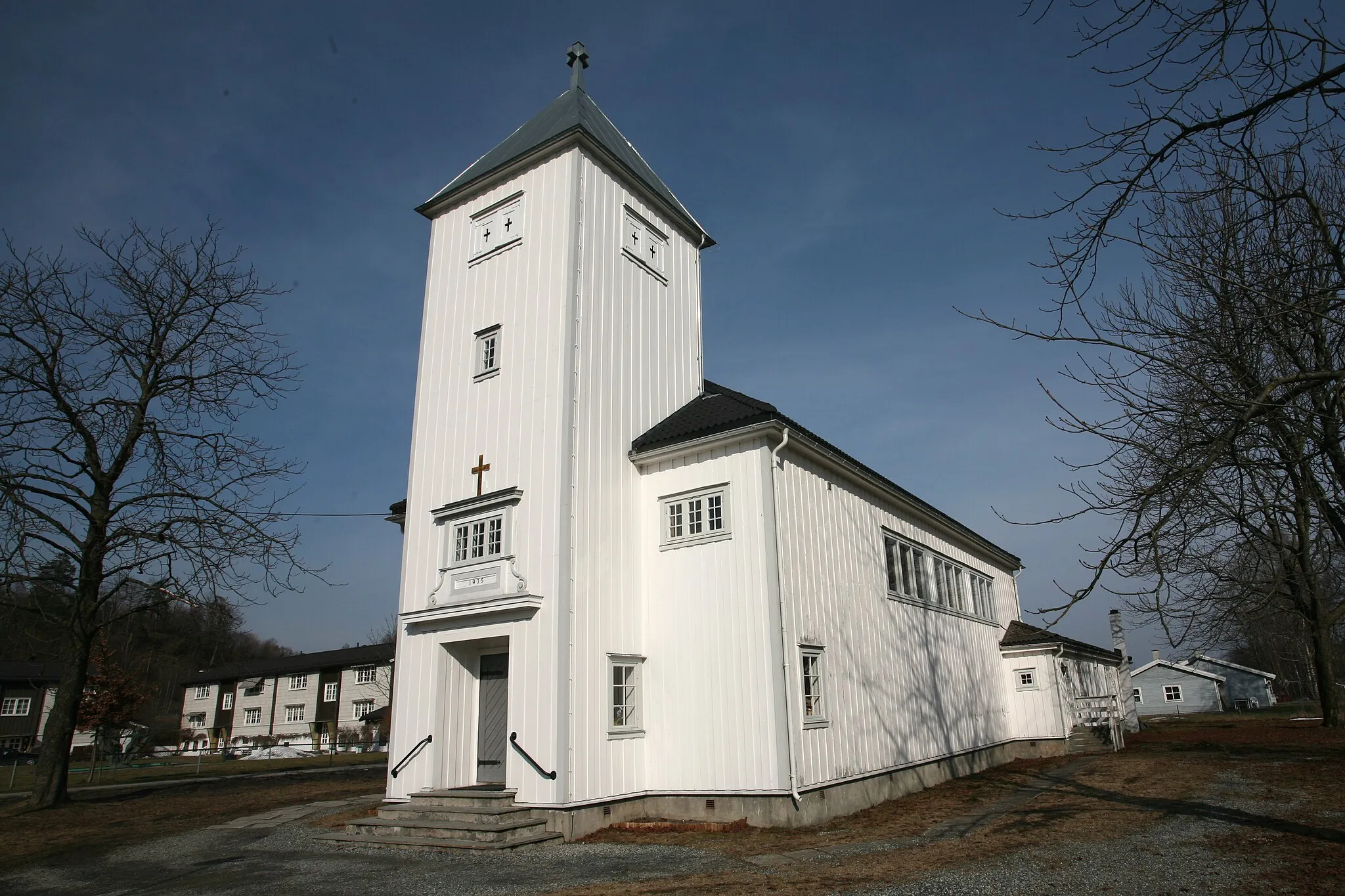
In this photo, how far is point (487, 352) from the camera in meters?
15.9

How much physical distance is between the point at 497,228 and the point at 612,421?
510cm

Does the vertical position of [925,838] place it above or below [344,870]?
above

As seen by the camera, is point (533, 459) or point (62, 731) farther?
point (62, 731)

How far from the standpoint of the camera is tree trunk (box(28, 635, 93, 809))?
17.0 meters

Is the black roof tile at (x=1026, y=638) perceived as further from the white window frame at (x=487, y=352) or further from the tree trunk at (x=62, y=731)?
the tree trunk at (x=62, y=731)

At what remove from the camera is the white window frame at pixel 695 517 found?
13.9 metres

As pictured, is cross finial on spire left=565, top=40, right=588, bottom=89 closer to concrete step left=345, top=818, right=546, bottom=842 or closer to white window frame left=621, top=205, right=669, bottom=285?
white window frame left=621, top=205, right=669, bottom=285

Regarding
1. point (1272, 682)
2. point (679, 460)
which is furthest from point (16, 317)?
point (1272, 682)

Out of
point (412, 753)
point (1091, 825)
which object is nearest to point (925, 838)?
point (1091, 825)

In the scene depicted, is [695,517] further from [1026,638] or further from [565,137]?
[1026,638]

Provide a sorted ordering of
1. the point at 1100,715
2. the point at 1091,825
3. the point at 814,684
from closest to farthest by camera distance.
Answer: the point at 1091,825 → the point at 814,684 → the point at 1100,715

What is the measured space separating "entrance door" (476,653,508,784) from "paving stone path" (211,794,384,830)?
13.2 ft

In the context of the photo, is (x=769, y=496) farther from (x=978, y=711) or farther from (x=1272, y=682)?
(x=1272, y=682)

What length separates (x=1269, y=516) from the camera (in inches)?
267
